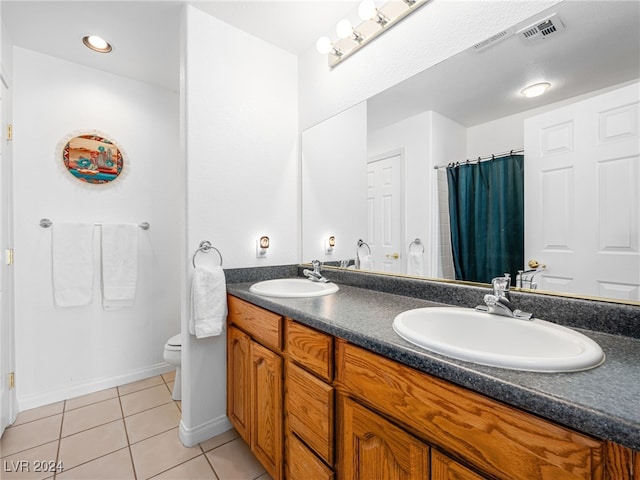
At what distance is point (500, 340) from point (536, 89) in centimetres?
87

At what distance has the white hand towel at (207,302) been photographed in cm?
153

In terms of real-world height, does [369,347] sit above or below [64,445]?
above

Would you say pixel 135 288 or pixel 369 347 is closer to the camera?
pixel 369 347

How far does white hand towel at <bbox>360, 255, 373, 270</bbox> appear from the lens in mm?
1617

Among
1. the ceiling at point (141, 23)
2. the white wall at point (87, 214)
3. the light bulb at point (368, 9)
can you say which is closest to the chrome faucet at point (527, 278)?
the light bulb at point (368, 9)

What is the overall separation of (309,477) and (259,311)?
651mm

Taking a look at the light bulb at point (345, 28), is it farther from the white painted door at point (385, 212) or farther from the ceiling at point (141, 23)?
the white painted door at point (385, 212)

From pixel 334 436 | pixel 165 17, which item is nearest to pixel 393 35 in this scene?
pixel 165 17

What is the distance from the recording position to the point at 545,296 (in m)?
0.95

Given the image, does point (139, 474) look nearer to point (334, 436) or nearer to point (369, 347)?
point (334, 436)

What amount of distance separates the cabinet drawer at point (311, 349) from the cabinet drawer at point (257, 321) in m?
0.08

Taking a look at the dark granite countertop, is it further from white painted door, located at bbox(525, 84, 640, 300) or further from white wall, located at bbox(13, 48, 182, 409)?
white wall, located at bbox(13, 48, 182, 409)

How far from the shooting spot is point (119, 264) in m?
2.23

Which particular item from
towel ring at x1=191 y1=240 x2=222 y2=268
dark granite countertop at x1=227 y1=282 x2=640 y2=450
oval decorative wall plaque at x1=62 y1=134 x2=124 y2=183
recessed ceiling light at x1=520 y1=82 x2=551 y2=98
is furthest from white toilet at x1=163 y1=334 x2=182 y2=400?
recessed ceiling light at x1=520 y1=82 x2=551 y2=98
